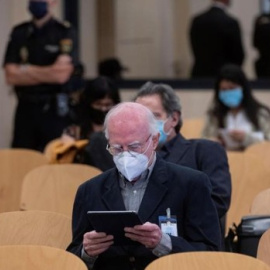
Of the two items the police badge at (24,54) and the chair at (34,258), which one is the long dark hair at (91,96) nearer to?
the police badge at (24,54)

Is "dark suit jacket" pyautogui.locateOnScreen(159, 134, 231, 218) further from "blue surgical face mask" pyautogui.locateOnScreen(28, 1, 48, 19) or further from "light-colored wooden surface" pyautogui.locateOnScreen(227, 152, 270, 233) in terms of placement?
"blue surgical face mask" pyautogui.locateOnScreen(28, 1, 48, 19)

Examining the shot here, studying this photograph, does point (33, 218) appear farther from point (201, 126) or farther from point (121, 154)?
point (201, 126)

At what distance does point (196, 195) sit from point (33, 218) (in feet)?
2.89

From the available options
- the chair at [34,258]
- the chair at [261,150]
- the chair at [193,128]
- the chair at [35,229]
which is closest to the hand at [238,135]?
the chair at [261,150]

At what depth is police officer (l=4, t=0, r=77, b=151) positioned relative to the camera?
339 inches

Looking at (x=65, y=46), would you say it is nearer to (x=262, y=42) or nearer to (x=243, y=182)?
(x=243, y=182)

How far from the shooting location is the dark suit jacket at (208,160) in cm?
548

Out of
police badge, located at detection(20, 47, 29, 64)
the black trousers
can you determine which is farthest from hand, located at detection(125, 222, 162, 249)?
police badge, located at detection(20, 47, 29, 64)

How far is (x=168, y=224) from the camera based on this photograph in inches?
182

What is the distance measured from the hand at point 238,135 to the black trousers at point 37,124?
4.86 ft

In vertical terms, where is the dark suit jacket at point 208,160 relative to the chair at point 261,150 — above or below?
above

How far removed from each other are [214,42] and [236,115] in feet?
8.82

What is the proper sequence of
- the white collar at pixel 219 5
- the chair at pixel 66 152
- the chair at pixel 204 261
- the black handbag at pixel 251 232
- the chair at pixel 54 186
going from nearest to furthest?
the chair at pixel 204 261, the black handbag at pixel 251 232, the chair at pixel 54 186, the chair at pixel 66 152, the white collar at pixel 219 5

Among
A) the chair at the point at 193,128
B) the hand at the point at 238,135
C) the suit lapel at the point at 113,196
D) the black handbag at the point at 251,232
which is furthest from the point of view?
the chair at the point at 193,128
